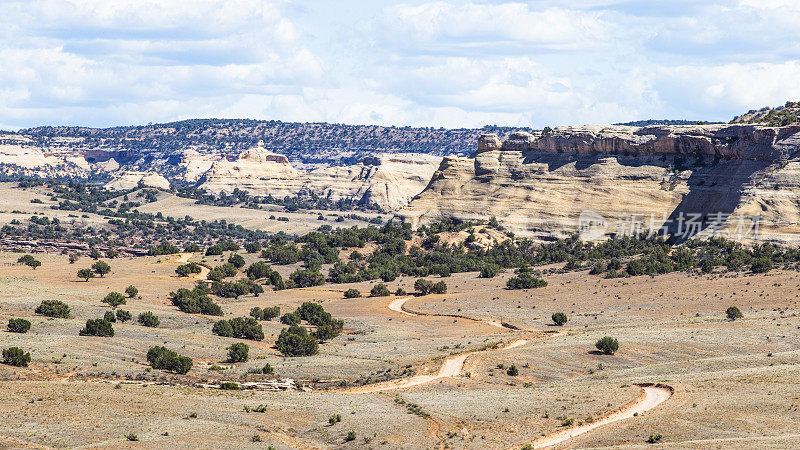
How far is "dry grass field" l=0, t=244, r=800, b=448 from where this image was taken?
101 feet

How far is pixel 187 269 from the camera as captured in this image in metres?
92.6

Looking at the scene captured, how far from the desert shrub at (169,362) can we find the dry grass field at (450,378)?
55 centimetres

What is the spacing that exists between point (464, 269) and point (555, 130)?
81.5 feet

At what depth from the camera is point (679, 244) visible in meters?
88.4

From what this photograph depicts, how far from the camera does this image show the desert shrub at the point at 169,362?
141 ft

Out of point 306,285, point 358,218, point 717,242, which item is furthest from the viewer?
point 358,218

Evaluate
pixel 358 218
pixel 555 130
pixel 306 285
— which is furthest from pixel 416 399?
pixel 358 218

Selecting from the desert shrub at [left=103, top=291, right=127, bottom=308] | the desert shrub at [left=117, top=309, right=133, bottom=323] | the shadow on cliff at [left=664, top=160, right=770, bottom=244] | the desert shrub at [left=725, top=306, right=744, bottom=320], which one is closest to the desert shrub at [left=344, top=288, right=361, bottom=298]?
the desert shrub at [left=103, top=291, right=127, bottom=308]

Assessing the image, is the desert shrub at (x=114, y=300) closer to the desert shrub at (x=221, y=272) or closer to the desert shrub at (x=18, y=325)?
the desert shrub at (x=18, y=325)

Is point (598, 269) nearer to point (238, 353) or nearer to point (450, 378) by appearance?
point (450, 378)

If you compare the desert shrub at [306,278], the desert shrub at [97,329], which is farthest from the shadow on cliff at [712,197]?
the desert shrub at [97,329]

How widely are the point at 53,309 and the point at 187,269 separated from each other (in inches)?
1348

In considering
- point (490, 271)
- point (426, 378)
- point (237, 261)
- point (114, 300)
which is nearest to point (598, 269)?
point (490, 271)

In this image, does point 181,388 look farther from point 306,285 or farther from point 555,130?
point 555,130
